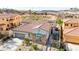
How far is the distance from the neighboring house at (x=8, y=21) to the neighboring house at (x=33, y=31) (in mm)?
63

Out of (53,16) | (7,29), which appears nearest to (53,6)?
(53,16)

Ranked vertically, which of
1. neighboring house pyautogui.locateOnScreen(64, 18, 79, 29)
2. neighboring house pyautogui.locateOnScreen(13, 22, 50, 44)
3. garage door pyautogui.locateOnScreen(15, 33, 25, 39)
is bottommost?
garage door pyautogui.locateOnScreen(15, 33, 25, 39)

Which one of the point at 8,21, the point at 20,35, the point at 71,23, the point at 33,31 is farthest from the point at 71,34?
the point at 8,21

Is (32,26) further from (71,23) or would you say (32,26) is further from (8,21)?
(71,23)

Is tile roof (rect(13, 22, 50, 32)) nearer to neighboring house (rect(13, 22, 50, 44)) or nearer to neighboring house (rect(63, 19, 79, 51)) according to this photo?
neighboring house (rect(13, 22, 50, 44))

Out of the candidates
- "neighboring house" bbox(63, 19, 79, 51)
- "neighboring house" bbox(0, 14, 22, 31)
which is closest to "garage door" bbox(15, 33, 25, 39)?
"neighboring house" bbox(0, 14, 22, 31)

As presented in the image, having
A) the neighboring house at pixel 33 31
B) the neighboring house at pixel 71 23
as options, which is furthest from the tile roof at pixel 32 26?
the neighboring house at pixel 71 23

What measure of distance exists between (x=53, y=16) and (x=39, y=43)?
0.34 m

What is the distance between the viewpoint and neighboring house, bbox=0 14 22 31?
1884 mm

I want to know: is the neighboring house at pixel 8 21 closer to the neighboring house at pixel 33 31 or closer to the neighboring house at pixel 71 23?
the neighboring house at pixel 33 31

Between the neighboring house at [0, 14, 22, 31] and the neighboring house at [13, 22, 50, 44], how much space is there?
63 mm

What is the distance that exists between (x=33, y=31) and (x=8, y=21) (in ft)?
0.98

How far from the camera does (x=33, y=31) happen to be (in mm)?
1907
